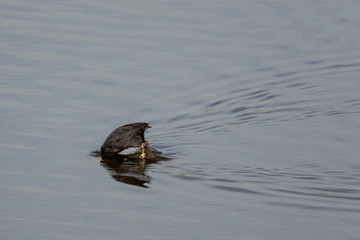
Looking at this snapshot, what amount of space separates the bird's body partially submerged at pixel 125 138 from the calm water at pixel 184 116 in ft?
0.89

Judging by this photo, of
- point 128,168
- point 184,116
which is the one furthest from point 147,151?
point 184,116

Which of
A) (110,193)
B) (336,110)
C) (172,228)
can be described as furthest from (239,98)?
(172,228)

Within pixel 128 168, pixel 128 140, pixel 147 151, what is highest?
pixel 128 140

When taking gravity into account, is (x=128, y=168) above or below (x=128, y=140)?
below

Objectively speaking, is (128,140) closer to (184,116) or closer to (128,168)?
(128,168)

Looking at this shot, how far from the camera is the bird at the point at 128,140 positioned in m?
11.9

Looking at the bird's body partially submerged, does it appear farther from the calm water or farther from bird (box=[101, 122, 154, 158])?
the calm water

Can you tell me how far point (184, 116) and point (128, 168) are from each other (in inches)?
95.2

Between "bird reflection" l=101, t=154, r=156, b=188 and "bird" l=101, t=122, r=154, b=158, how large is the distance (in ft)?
0.39

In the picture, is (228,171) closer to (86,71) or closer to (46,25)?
(86,71)

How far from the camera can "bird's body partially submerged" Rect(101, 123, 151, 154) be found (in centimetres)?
1192

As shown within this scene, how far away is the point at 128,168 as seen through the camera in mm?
11703

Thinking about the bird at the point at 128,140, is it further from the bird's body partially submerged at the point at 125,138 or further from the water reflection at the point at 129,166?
the water reflection at the point at 129,166

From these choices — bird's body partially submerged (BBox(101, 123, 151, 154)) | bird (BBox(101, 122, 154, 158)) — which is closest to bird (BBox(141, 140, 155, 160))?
bird (BBox(101, 122, 154, 158))
